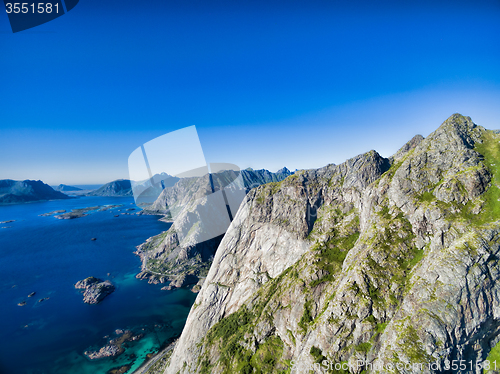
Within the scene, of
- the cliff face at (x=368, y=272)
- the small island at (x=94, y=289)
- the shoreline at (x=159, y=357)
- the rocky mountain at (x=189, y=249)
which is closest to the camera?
the cliff face at (x=368, y=272)

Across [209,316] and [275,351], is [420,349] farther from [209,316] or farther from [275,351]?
[209,316]

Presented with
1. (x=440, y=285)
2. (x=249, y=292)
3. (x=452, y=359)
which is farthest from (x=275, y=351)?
(x=440, y=285)

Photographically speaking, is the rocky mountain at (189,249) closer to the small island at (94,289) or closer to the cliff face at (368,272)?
the small island at (94,289)

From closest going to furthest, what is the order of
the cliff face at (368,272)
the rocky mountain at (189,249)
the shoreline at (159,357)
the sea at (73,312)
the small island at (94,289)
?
the cliff face at (368,272), the shoreline at (159,357), the sea at (73,312), the small island at (94,289), the rocky mountain at (189,249)

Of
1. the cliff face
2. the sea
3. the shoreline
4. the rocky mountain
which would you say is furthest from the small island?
the cliff face

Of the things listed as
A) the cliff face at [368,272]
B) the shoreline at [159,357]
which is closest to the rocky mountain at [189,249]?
the shoreline at [159,357]

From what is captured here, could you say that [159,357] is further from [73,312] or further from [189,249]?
[189,249]
